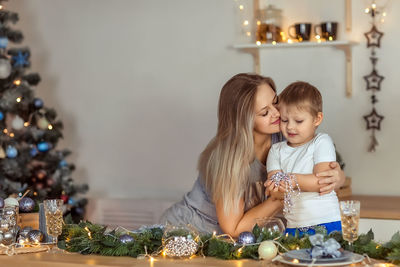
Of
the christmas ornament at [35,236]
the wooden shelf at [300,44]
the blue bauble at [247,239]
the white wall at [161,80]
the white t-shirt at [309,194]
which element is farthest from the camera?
the white wall at [161,80]

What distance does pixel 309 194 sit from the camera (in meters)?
2.70

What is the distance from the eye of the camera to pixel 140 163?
5.02 meters

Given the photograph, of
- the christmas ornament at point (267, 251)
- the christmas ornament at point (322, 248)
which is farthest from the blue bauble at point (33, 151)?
the christmas ornament at point (322, 248)

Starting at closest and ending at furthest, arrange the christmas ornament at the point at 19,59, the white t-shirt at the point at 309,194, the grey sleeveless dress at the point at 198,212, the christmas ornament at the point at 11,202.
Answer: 1. the christmas ornament at the point at 11,202
2. the white t-shirt at the point at 309,194
3. the grey sleeveless dress at the point at 198,212
4. the christmas ornament at the point at 19,59

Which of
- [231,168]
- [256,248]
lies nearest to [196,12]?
[231,168]

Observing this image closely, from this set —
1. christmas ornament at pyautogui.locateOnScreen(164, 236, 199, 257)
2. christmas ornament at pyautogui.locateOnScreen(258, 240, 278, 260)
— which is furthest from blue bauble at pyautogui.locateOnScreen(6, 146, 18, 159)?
christmas ornament at pyautogui.locateOnScreen(258, 240, 278, 260)

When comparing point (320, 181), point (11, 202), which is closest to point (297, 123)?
point (320, 181)

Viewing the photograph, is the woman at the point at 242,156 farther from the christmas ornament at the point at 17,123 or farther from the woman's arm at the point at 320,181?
the christmas ornament at the point at 17,123

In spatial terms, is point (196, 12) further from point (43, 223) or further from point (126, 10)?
point (43, 223)

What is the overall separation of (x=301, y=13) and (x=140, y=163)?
5.05 ft

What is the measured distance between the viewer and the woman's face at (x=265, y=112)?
9.38 feet

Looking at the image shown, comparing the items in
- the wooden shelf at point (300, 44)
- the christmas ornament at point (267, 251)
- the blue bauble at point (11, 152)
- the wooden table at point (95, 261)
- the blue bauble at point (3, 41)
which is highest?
the blue bauble at point (3, 41)

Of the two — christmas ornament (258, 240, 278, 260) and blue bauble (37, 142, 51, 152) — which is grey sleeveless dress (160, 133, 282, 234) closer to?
christmas ornament (258, 240, 278, 260)

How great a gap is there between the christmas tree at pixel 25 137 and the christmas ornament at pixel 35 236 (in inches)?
72.7
